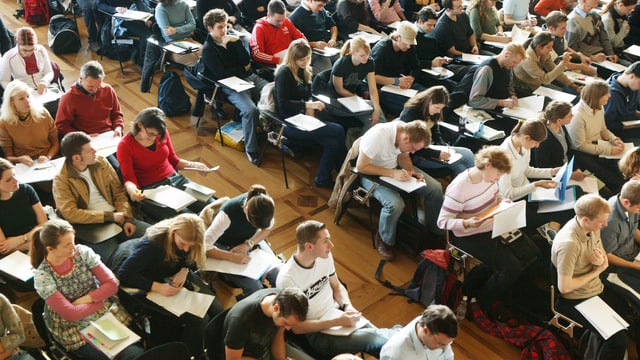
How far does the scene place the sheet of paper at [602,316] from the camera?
3.52 meters

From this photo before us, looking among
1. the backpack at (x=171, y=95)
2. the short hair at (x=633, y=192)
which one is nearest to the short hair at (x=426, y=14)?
the backpack at (x=171, y=95)

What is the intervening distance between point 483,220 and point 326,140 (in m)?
1.77

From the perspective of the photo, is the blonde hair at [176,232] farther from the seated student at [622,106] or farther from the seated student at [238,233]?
the seated student at [622,106]

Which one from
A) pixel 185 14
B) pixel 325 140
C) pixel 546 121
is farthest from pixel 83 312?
pixel 185 14

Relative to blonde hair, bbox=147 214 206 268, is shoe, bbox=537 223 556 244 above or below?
below

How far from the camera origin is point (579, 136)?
5.05 metres

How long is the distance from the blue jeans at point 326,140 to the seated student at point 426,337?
2.50 meters

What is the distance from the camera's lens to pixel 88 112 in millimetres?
4711

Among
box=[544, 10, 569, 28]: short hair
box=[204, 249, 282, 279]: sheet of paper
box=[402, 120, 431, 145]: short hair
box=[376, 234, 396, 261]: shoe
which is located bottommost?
box=[376, 234, 396, 261]: shoe

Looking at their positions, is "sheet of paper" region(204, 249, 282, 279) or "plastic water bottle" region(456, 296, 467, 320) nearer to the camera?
"sheet of paper" region(204, 249, 282, 279)

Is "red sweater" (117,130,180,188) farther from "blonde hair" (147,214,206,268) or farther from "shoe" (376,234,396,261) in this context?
"shoe" (376,234,396,261)

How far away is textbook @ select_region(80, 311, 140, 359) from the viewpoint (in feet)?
9.73

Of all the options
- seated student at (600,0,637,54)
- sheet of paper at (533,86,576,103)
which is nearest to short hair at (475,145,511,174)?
sheet of paper at (533,86,576,103)

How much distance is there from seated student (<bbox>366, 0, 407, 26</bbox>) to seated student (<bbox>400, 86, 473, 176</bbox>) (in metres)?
2.65
